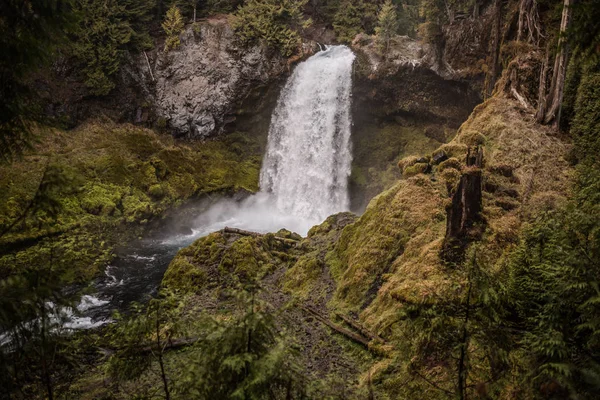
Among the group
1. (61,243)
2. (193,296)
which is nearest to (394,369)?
(193,296)

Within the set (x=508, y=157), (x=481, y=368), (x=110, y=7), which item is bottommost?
(x=481, y=368)

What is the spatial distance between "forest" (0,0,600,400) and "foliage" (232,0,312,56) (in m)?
0.17

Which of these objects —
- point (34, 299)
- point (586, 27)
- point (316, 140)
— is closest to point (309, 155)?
point (316, 140)

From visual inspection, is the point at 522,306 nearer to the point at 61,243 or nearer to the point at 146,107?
the point at 61,243

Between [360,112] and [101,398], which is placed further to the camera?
[360,112]

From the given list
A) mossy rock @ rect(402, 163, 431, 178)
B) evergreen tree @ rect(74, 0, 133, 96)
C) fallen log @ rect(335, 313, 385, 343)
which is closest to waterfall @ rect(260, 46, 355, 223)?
evergreen tree @ rect(74, 0, 133, 96)

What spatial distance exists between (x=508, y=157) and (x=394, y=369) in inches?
269

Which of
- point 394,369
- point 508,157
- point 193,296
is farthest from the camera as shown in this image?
point 193,296

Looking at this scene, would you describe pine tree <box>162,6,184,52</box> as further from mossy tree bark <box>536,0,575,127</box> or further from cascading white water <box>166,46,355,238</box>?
mossy tree bark <box>536,0,575,127</box>

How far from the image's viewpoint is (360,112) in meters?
25.9

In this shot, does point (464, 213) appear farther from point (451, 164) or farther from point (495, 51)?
point (495, 51)

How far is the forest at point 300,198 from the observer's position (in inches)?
137

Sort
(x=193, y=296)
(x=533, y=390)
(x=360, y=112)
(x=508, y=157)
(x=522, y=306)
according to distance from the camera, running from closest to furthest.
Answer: (x=533, y=390), (x=522, y=306), (x=508, y=157), (x=193, y=296), (x=360, y=112)

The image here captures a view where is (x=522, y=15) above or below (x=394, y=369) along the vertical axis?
above
